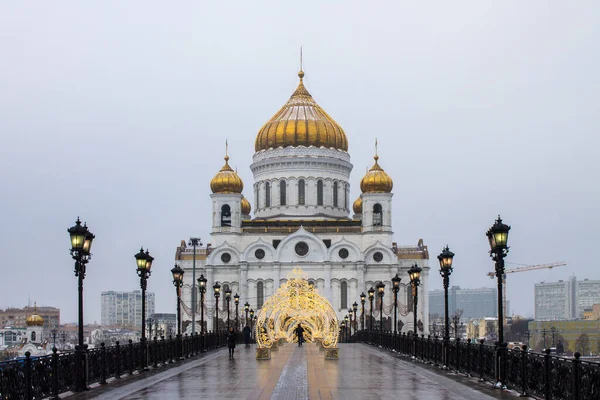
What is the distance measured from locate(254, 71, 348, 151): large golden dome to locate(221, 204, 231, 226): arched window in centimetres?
778

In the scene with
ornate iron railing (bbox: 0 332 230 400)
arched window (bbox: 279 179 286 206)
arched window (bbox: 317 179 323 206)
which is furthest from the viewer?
arched window (bbox: 279 179 286 206)

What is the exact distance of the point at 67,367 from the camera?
20.7 metres

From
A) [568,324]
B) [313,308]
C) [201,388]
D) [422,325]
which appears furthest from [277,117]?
[201,388]

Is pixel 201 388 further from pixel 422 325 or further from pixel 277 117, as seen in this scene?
pixel 277 117

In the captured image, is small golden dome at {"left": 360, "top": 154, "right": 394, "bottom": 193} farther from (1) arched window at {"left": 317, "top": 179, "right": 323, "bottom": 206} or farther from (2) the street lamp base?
(2) the street lamp base

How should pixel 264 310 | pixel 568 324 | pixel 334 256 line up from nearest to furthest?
pixel 264 310
pixel 334 256
pixel 568 324

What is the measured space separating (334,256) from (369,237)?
379 cm

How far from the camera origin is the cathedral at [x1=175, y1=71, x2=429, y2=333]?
88.6m

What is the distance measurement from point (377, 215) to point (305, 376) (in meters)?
67.1

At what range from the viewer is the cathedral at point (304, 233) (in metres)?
88.6

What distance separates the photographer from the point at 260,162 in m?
94.9

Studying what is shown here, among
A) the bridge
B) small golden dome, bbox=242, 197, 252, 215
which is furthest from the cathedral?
the bridge

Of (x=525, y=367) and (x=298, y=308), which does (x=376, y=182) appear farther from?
(x=525, y=367)

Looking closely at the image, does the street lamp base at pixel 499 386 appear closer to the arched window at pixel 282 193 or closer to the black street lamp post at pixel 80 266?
the black street lamp post at pixel 80 266
